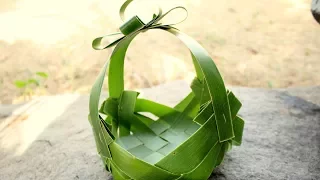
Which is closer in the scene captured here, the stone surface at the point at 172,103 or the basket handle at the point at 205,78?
the basket handle at the point at 205,78

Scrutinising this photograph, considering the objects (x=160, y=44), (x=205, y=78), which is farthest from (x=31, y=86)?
(x=205, y=78)

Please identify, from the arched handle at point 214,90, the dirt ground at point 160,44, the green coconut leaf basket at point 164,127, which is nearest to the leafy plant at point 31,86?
the dirt ground at point 160,44

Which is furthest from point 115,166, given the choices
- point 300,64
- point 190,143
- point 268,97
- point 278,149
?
point 300,64

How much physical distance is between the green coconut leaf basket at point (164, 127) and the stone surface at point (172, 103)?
0.09 metres

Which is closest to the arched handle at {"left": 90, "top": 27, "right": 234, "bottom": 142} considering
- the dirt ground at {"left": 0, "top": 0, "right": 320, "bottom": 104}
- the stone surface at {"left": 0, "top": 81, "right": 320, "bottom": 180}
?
the stone surface at {"left": 0, "top": 81, "right": 320, "bottom": 180}

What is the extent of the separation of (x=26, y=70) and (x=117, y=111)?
1056mm

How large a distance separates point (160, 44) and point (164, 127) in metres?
1.10

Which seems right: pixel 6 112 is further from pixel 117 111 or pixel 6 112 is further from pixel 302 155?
pixel 302 155

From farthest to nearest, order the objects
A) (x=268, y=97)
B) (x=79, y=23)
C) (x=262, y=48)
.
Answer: (x=79, y=23) → (x=262, y=48) → (x=268, y=97)

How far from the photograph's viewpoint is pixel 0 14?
222 cm

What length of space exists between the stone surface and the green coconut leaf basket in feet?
0.31

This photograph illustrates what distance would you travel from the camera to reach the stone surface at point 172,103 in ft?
2.77

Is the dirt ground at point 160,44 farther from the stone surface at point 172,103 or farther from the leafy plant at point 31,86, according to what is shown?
the stone surface at point 172,103

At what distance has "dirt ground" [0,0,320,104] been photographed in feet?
5.73
